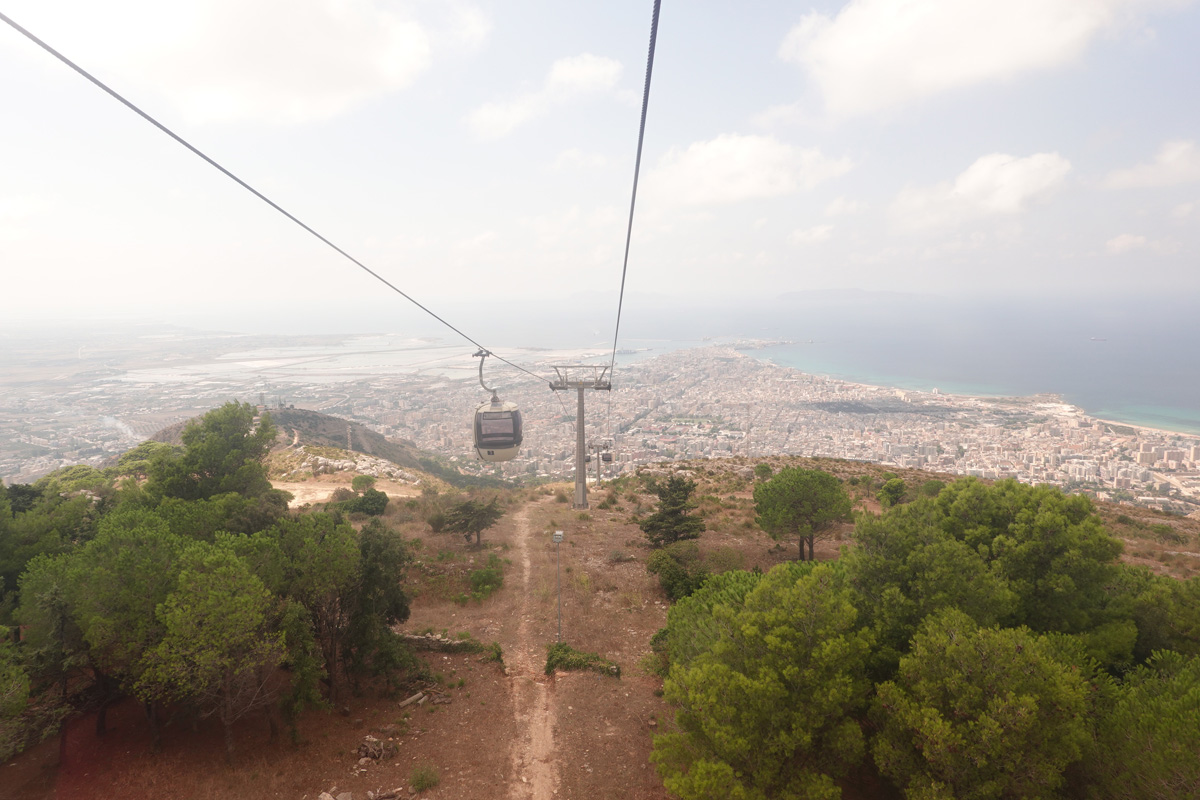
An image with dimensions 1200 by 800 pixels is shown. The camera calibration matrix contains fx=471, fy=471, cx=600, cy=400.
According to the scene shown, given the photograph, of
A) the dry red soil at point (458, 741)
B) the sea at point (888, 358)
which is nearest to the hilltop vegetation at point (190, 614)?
the dry red soil at point (458, 741)

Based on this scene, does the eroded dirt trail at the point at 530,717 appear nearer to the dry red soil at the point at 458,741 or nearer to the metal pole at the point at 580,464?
the dry red soil at the point at 458,741

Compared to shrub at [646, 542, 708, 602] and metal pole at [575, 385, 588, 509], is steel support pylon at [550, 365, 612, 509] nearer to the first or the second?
metal pole at [575, 385, 588, 509]

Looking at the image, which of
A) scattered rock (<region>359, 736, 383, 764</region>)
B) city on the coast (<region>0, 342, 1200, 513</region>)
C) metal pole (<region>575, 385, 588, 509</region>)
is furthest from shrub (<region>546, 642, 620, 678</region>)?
city on the coast (<region>0, 342, 1200, 513</region>)

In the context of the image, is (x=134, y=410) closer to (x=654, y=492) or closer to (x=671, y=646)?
(x=654, y=492)

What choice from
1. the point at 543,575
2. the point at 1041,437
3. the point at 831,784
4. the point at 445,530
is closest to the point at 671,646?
the point at 831,784

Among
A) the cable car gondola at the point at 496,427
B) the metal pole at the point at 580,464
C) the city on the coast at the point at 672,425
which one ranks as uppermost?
the cable car gondola at the point at 496,427

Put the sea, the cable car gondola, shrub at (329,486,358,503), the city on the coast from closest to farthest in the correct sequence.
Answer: the cable car gondola
shrub at (329,486,358,503)
the city on the coast
the sea
